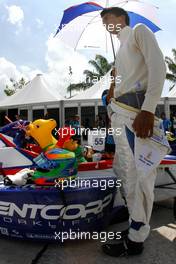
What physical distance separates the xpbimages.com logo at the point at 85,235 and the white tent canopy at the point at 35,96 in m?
11.4

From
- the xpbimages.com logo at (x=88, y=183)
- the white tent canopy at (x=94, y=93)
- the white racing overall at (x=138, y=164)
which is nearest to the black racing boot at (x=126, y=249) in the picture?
the white racing overall at (x=138, y=164)

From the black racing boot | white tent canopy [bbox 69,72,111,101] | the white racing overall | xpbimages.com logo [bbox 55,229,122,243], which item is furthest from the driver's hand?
white tent canopy [bbox 69,72,111,101]

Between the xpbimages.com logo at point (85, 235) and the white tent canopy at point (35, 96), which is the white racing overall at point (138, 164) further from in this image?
the white tent canopy at point (35, 96)

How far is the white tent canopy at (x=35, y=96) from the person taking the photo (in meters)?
14.0

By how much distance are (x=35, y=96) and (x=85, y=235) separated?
12.3 m

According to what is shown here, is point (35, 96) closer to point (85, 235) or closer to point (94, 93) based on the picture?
point (94, 93)

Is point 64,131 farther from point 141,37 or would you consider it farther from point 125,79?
point 141,37

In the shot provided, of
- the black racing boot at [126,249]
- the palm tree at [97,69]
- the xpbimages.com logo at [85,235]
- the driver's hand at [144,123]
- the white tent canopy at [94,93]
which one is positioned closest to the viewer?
the driver's hand at [144,123]

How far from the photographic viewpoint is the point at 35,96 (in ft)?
46.9

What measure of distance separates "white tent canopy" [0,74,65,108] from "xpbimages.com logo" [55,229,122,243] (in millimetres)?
11353

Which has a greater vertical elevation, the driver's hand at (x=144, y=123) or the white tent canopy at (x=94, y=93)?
the driver's hand at (x=144, y=123)

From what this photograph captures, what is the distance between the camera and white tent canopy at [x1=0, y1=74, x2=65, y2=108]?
13960mm

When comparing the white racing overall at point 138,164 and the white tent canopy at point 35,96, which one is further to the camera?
the white tent canopy at point 35,96

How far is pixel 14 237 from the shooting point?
2430mm
